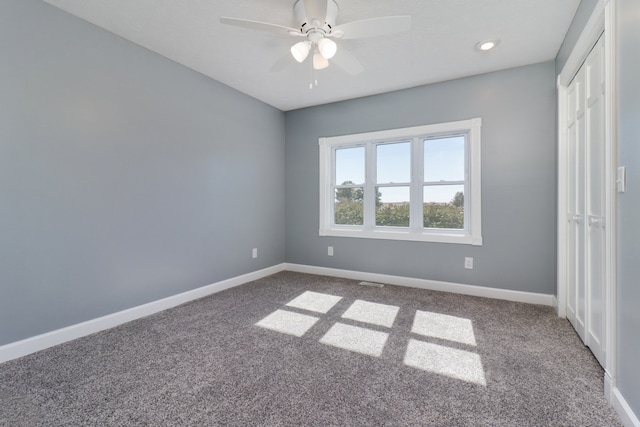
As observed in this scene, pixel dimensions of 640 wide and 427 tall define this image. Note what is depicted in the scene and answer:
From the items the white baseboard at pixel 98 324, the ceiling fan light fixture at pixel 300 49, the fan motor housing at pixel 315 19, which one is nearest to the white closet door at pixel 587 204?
the fan motor housing at pixel 315 19

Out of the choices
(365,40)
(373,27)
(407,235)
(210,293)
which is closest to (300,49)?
(373,27)

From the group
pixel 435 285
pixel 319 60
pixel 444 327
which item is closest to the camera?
pixel 319 60

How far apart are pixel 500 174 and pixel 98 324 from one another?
400 cm

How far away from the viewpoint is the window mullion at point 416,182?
3.50 metres

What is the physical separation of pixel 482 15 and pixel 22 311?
389 cm

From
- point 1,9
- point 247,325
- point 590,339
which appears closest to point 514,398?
point 590,339

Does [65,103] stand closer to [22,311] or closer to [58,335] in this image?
→ [22,311]

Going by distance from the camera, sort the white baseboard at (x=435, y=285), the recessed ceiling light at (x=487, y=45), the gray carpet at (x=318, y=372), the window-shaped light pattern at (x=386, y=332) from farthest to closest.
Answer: the white baseboard at (x=435, y=285)
the recessed ceiling light at (x=487, y=45)
the window-shaped light pattern at (x=386, y=332)
the gray carpet at (x=318, y=372)

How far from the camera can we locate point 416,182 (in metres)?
3.51

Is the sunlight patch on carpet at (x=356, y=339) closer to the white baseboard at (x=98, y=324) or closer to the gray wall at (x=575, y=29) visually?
the white baseboard at (x=98, y=324)

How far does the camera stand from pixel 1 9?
5.88 ft

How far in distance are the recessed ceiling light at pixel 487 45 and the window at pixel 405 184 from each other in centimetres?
75

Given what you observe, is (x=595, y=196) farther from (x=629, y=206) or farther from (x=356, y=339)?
(x=356, y=339)

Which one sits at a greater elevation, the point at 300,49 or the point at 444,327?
the point at 300,49
